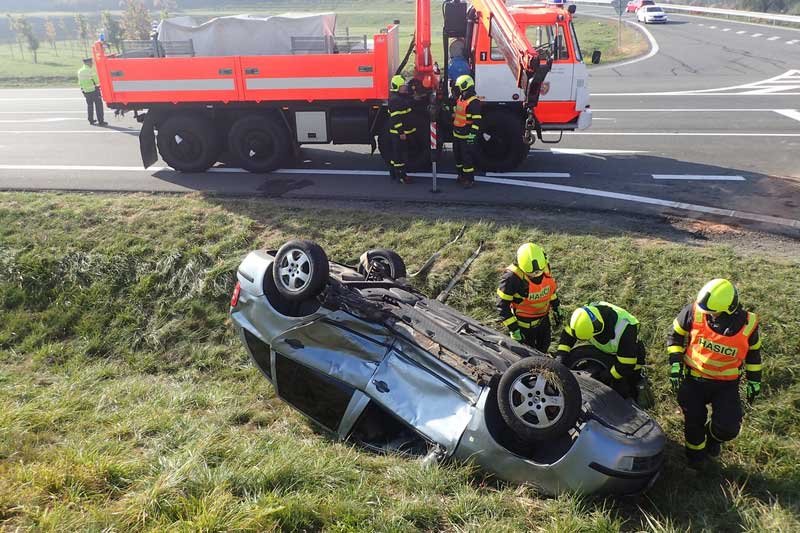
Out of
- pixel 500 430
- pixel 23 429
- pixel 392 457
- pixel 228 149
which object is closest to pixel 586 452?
pixel 500 430

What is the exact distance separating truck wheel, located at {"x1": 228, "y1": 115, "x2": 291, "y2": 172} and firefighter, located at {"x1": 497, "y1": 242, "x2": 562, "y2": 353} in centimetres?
633

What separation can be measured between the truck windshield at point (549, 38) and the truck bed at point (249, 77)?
2.40 metres

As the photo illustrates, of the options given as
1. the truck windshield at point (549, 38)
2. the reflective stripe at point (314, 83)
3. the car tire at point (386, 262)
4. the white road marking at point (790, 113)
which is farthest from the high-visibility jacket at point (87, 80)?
the white road marking at point (790, 113)

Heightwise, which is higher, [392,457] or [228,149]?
[228,149]

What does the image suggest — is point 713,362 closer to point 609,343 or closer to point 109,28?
point 609,343

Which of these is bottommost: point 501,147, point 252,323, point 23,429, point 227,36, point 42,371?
point 42,371

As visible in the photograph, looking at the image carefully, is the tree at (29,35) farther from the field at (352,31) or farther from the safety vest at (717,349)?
the safety vest at (717,349)

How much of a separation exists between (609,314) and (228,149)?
8375 mm

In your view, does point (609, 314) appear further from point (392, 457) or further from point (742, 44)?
point (742, 44)

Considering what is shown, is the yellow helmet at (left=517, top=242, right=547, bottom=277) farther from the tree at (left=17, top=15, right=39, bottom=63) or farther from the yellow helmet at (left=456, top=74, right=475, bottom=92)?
the tree at (left=17, top=15, right=39, bottom=63)

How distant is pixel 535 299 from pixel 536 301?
0.09ft

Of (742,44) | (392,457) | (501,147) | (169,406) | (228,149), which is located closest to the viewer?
(392,457)

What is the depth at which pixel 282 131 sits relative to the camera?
35.8ft

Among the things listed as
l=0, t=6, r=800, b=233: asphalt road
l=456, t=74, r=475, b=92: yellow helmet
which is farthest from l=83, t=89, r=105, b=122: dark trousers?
l=456, t=74, r=475, b=92: yellow helmet
